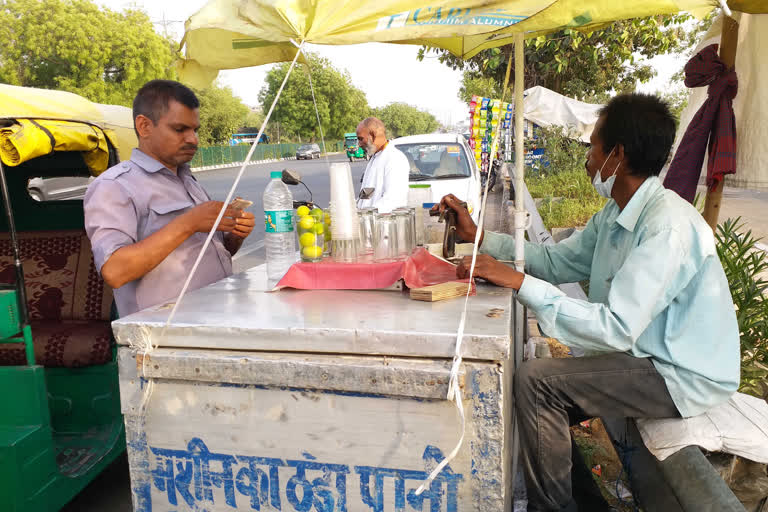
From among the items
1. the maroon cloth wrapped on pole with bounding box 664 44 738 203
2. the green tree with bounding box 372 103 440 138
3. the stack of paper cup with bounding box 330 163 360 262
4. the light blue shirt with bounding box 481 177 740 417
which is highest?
the green tree with bounding box 372 103 440 138

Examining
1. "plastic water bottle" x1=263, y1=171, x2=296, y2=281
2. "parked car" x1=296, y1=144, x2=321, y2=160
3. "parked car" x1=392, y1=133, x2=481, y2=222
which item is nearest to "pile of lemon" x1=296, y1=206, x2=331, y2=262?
"plastic water bottle" x1=263, y1=171, x2=296, y2=281

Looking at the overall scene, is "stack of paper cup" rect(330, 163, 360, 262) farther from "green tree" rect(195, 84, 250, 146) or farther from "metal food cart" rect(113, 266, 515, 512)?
"green tree" rect(195, 84, 250, 146)

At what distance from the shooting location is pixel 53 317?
370 cm

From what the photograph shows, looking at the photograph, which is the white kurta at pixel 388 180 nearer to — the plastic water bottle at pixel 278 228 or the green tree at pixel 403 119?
the plastic water bottle at pixel 278 228

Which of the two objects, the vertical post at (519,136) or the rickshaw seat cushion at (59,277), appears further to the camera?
the rickshaw seat cushion at (59,277)

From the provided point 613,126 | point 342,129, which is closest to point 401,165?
point 613,126

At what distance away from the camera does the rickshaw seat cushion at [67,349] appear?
316cm

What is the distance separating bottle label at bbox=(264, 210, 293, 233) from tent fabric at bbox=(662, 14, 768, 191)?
7.80ft

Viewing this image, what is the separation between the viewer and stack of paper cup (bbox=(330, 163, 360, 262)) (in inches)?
96.6

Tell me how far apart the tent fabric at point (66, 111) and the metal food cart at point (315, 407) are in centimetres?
136

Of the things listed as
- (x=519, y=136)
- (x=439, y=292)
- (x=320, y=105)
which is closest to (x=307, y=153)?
(x=320, y=105)

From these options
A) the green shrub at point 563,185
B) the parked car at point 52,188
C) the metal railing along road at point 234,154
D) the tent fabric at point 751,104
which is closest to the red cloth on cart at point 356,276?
the tent fabric at point 751,104

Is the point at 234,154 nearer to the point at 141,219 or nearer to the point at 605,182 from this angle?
the point at 141,219

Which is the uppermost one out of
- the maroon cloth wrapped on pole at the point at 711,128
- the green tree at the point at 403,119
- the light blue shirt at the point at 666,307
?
the green tree at the point at 403,119
